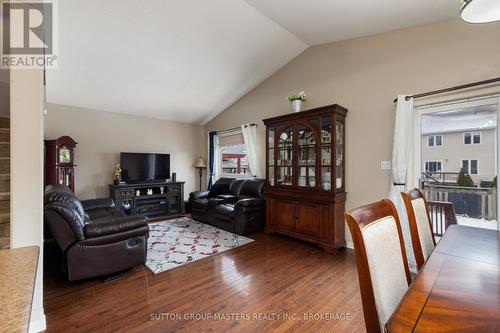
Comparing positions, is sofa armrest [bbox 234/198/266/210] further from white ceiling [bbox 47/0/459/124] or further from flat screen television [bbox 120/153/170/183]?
flat screen television [bbox 120/153/170/183]

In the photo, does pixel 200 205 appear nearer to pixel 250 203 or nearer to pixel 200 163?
pixel 250 203

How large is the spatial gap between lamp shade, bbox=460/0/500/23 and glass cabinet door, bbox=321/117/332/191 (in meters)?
2.01

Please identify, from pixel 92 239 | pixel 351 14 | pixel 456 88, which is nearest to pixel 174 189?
pixel 92 239

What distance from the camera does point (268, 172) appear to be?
4180 millimetres

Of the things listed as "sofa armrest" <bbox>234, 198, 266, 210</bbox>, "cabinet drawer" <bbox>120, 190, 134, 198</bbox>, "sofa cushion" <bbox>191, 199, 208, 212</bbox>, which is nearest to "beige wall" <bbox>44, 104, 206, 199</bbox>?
"cabinet drawer" <bbox>120, 190, 134, 198</bbox>

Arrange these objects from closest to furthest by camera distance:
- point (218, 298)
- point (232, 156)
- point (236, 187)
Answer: point (218, 298)
point (236, 187)
point (232, 156)

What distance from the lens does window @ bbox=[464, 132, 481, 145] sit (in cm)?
252

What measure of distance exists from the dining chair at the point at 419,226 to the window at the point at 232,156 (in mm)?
3768

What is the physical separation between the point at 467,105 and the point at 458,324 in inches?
111

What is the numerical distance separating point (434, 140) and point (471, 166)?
0.46m

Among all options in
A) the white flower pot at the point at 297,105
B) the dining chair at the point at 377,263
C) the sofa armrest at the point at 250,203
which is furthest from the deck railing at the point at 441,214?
the sofa armrest at the point at 250,203

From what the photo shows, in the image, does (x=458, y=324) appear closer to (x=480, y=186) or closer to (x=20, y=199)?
(x=20, y=199)

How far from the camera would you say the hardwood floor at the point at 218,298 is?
5.86 feet

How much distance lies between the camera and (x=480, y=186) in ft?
8.21
